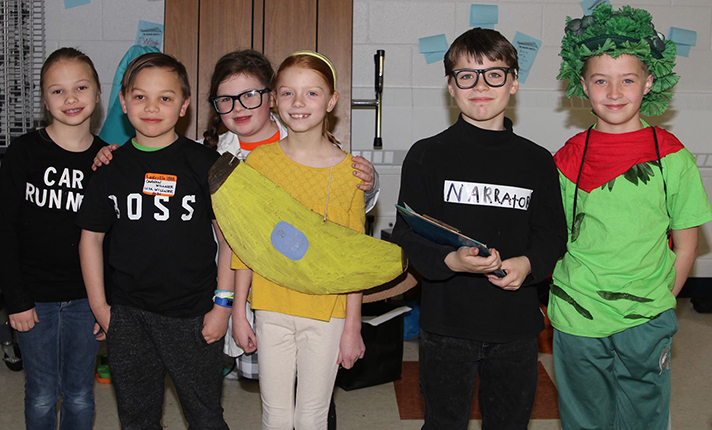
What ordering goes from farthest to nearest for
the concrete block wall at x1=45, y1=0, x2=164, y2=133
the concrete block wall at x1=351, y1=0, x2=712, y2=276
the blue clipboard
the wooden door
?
the concrete block wall at x1=351, y1=0, x2=712, y2=276 < the concrete block wall at x1=45, y1=0, x2=164, y2=133 < the wooden door < the blue clipboard

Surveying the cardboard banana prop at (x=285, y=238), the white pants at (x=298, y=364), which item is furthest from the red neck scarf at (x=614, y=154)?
the white pants at (x=298, y=364)

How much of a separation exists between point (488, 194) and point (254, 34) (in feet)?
5.95

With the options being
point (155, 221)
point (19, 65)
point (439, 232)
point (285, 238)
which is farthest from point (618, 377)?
point (19, 65)

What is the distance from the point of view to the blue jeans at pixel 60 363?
1.84 metres

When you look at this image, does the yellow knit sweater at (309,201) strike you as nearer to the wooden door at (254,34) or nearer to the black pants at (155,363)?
the black pants at (155,363)

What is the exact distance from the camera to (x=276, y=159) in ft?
5.63

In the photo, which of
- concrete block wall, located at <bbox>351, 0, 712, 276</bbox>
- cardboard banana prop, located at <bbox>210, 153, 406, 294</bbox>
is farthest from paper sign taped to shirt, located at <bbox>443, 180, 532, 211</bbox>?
concrete block wall, located at <bbox>351, 0, 712, 276</bbox>

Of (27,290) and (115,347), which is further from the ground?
(27,290)

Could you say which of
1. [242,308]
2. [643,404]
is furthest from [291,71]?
[643,404]

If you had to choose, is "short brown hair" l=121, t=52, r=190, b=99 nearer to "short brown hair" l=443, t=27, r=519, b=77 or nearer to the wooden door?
"short brown hair" l=443, t=27, r=519, b=77

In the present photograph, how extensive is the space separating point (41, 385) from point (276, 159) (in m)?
→ 0.91

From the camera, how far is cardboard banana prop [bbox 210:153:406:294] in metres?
1.61

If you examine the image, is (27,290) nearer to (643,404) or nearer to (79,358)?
(79,358)

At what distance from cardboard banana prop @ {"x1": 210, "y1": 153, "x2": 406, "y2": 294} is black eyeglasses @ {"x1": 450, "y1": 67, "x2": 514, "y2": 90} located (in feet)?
1.48
